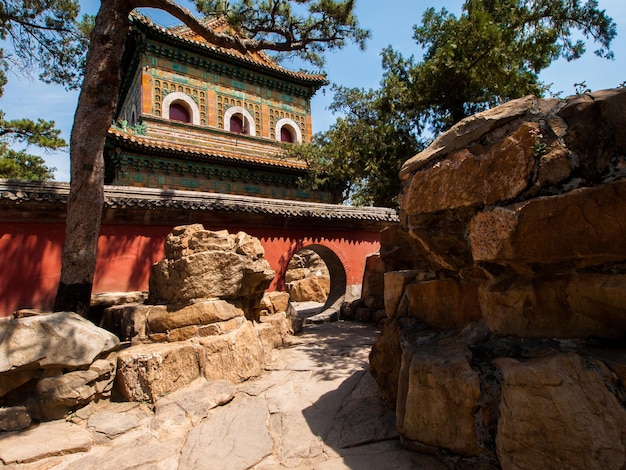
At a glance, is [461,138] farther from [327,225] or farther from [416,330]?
[327,225]

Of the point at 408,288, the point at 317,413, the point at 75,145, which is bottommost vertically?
the point at 317,413

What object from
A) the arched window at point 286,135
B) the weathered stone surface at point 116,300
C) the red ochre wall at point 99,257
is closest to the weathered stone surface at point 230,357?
the weathered stone surface at point 116,300

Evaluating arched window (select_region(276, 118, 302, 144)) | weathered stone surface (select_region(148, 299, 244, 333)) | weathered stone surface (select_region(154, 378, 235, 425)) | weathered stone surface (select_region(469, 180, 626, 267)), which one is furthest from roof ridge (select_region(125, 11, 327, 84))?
weathered stone surface (select_region(469, 180, 626, 267))

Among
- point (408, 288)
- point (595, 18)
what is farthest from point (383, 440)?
point (595, 18)

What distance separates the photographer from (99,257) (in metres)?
8.27

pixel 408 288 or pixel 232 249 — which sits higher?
pixel 232 249

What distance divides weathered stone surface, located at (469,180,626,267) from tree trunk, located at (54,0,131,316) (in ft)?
17.1

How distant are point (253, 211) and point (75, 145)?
192 inches

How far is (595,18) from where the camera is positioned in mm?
8531

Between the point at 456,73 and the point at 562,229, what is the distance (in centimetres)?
875

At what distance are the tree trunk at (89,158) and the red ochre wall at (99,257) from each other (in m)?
3.09

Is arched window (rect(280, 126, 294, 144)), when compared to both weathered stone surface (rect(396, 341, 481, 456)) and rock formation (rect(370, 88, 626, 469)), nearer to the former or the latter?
rock formation (rect(370, 88, 626, 469))

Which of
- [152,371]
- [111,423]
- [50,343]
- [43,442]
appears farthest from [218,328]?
[43,442]

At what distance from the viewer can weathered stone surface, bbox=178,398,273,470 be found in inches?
110
